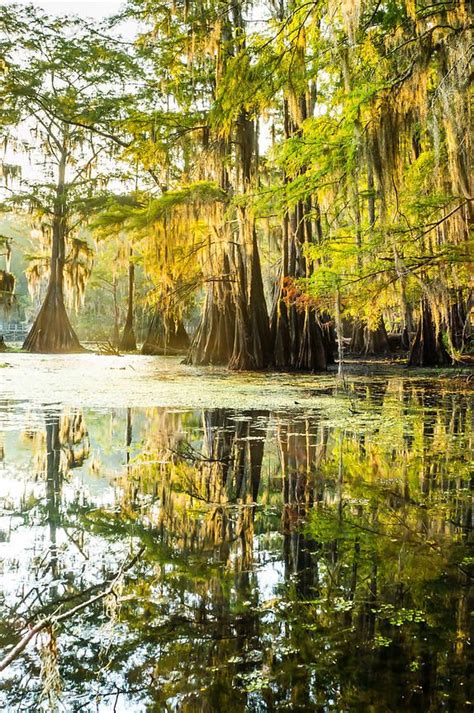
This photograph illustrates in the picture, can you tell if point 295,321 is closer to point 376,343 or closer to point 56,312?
point 376,343

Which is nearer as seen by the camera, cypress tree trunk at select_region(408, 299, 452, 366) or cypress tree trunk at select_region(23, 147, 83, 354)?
cypress tree trunk at select_region(408, 299, 452, 366)

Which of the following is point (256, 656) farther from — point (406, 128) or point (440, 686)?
point (406, 128)

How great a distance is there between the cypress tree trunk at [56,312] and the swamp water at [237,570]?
18146mm

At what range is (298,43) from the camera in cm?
512

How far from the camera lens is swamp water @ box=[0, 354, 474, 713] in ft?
4.59

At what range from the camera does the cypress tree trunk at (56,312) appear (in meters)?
22.2

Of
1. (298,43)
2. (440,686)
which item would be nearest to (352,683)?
(440,686)

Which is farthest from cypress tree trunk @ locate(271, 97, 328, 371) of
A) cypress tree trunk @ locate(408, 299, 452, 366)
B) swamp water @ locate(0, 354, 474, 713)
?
swamp water @ locate(0, 354, 474, 713)

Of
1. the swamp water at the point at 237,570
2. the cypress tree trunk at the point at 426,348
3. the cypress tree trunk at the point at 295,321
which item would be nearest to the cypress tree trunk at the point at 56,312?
the cypress tree trunk at the point at 295,321

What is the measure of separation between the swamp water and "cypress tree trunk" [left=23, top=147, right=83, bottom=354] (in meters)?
18.1

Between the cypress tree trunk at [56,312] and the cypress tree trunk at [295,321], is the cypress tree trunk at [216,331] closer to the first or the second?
the cypress tree trunk at [295,321]

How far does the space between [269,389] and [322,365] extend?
413 centimetres

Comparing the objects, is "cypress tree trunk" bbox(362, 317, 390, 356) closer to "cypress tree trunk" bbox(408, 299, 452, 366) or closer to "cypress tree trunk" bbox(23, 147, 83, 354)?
"cypress tree trunk" bbox(408, 299, 452, 366)

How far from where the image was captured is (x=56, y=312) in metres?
22.5
